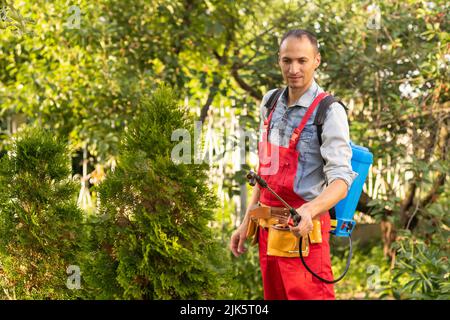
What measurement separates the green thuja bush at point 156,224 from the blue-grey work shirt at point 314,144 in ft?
1.84

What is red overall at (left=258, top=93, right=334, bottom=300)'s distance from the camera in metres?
3.01

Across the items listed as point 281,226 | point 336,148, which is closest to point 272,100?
point 336,148

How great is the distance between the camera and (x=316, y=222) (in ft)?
9.87

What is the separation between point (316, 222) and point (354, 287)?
4.68m

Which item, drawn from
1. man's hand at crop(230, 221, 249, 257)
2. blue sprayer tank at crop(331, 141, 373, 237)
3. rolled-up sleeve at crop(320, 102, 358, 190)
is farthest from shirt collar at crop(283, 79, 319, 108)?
man's hand at crop(230, 221, 249, 257)

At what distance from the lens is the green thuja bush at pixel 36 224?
13.8 feet

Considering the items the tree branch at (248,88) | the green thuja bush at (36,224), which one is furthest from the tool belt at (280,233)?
the tree branch at (248,88)

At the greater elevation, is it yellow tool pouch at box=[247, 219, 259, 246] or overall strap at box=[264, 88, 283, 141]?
overall strap at box=[264, 88, 283, 141]

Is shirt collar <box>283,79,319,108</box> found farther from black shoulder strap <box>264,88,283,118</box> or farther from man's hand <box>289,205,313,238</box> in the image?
man's hand <box>289,205,313,238</box>

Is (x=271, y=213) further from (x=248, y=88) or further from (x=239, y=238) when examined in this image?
(x=248, y=88)

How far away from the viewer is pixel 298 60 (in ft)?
10.1

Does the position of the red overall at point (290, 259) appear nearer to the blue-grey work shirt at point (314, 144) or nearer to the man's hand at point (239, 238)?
the blue-grey work shirt at point (314, 144)
